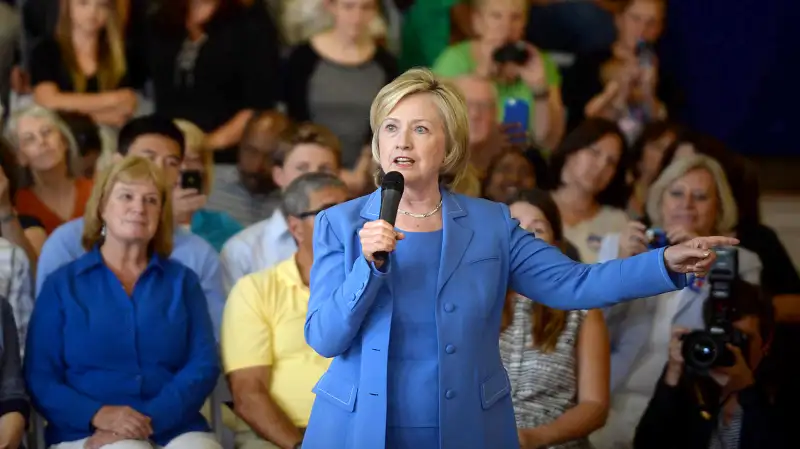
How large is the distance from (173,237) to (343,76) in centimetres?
103

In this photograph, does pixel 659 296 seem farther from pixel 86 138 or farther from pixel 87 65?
pixel 87 65

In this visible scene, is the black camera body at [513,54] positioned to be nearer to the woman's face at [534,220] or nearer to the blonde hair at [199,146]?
the blonde hair at [199,146]

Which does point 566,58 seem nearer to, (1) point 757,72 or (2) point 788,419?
(1) point 757,72

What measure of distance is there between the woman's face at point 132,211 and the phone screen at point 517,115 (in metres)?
1.60

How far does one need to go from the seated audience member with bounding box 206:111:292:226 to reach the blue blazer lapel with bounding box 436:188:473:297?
7.16 ft

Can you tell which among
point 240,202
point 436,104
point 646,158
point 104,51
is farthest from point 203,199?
point 436,104

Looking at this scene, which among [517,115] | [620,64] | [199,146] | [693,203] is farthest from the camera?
[620,64]

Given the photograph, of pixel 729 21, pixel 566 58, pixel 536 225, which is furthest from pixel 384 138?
pixel 729 21

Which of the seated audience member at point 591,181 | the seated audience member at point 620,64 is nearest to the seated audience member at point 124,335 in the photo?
the seated audience member at point 591,181

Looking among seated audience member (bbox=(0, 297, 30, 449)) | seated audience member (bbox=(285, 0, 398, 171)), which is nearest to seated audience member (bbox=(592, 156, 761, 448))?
seated audience member (bbox=(285, 0, 398, 171))

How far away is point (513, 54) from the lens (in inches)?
168

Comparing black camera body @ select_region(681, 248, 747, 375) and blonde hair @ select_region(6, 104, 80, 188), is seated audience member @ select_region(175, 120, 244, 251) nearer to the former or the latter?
blonde hair @ select_region(6, 104, 80, 188)

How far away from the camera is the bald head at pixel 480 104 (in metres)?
4.16

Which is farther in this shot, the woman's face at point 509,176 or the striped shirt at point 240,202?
the striped shirt at point 240,202
